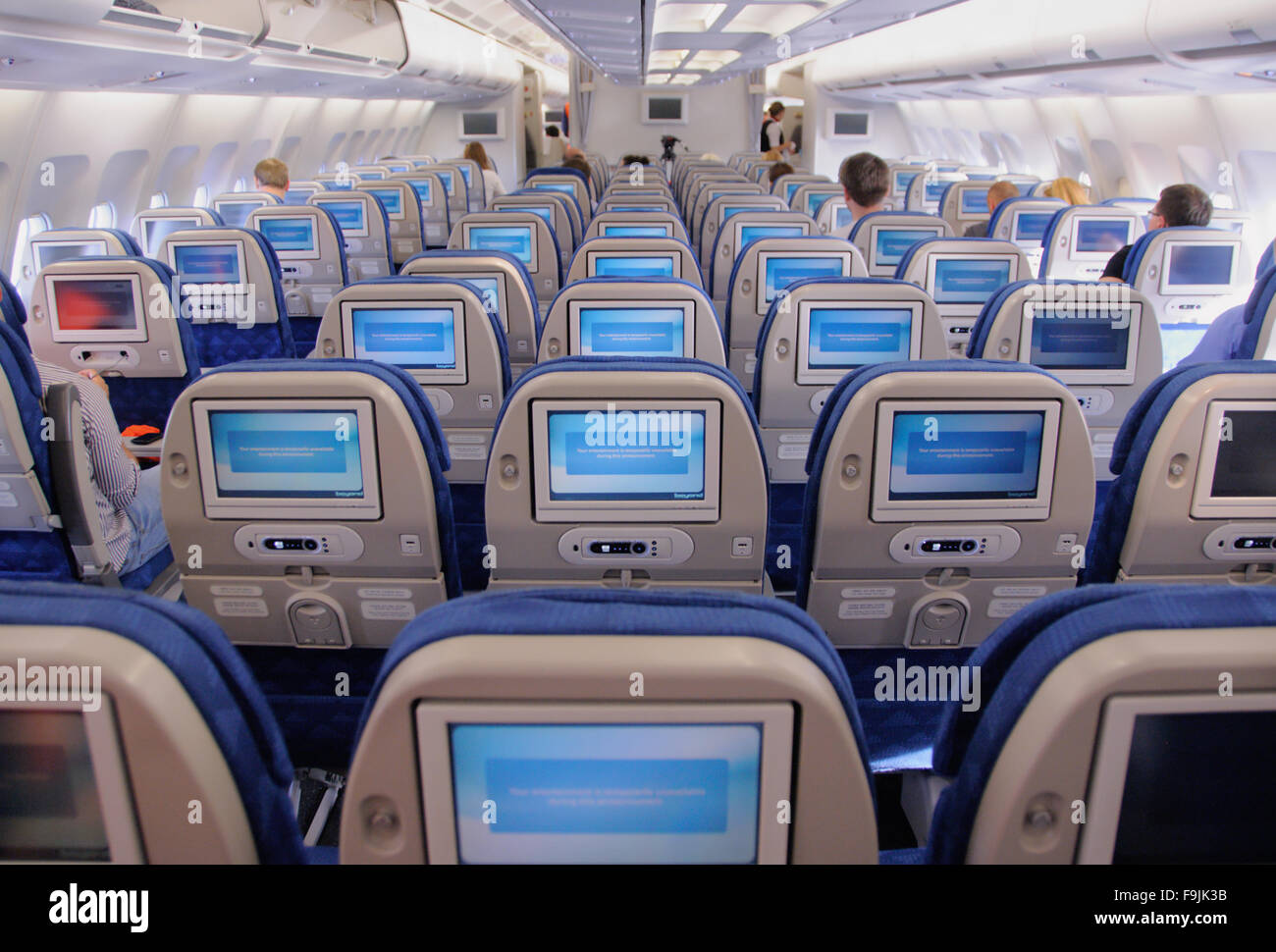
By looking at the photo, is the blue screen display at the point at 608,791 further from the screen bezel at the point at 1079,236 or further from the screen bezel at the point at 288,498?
the screen bezel at the point at 1079,236

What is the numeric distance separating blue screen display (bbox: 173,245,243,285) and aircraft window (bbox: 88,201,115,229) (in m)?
4.61

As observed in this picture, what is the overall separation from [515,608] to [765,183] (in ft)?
39.6

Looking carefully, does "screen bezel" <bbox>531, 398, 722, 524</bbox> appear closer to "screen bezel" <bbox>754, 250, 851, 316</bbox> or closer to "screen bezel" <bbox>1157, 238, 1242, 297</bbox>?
"screen bezel" <bbox>754, 250, 851, 316</bbox>

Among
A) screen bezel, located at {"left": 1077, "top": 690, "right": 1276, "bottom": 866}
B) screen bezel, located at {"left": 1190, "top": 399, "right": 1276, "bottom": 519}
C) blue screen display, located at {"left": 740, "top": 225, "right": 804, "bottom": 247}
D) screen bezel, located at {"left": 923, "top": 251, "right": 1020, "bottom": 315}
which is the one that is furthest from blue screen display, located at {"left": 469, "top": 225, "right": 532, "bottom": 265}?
screen bezel, located at {"left": 1077, "top": 690, "right": 1276, "bottom": 866}

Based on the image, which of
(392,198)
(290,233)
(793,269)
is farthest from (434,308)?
(392,198)

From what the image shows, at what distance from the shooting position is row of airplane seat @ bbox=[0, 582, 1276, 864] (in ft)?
2.87

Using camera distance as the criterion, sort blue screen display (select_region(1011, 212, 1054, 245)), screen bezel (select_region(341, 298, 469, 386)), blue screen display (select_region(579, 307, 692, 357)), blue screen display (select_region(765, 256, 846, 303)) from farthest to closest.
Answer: blue screen display (select_region(1011, 212, 1054, 245)), blue screen display (select_region(765, 256, 846, 303)), blue screen display (select_region(579, 307, 692, 357)), screen bezel (select_region(341, 298, 469, 386))

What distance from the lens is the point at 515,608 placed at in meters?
0.93

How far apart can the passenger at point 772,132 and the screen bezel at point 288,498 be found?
20.2 metres

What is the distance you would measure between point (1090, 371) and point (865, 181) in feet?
11.1

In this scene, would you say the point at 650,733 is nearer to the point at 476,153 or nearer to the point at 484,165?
the point at 476,153

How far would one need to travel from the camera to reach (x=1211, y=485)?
2035mm

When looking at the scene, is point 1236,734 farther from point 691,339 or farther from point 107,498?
point 107,498

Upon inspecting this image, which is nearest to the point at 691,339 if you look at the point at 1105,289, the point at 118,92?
the point at 1105,289
